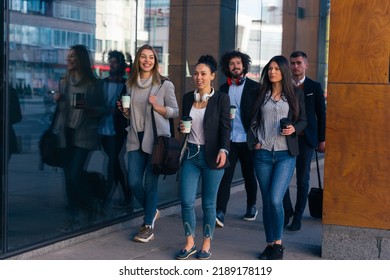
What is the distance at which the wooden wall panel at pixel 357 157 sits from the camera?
6.30 metres

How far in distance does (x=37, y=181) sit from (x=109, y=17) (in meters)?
2.08

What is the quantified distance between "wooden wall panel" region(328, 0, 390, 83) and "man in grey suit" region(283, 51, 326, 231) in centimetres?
173

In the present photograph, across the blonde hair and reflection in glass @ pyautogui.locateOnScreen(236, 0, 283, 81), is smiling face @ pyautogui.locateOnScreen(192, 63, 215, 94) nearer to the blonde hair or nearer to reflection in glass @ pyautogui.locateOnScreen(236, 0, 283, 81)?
the blonde hair

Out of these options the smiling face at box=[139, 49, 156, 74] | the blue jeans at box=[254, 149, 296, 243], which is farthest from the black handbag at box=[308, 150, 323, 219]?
the smiling face at box=[139, 49, 156, 74]

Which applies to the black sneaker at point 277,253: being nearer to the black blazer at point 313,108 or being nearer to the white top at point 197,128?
the white top at point 197,128

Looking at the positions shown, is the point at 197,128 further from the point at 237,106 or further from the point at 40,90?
the point at 237,106

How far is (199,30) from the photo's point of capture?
9.82m

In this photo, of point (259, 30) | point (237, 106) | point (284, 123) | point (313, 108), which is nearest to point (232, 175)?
point (237, 106)

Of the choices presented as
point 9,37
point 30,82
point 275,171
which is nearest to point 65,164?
point 30,82

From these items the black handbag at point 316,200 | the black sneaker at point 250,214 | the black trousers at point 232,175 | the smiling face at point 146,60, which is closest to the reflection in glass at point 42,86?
the smiling face at point 146,60

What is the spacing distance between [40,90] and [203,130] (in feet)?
5.05

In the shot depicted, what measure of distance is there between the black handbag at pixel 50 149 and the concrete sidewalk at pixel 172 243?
0.79 meters

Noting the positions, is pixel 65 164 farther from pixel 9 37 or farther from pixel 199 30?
pixel 199 30

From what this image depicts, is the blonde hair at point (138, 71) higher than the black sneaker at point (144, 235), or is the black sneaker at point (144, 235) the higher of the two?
the blonde hair at point (138, 71)
